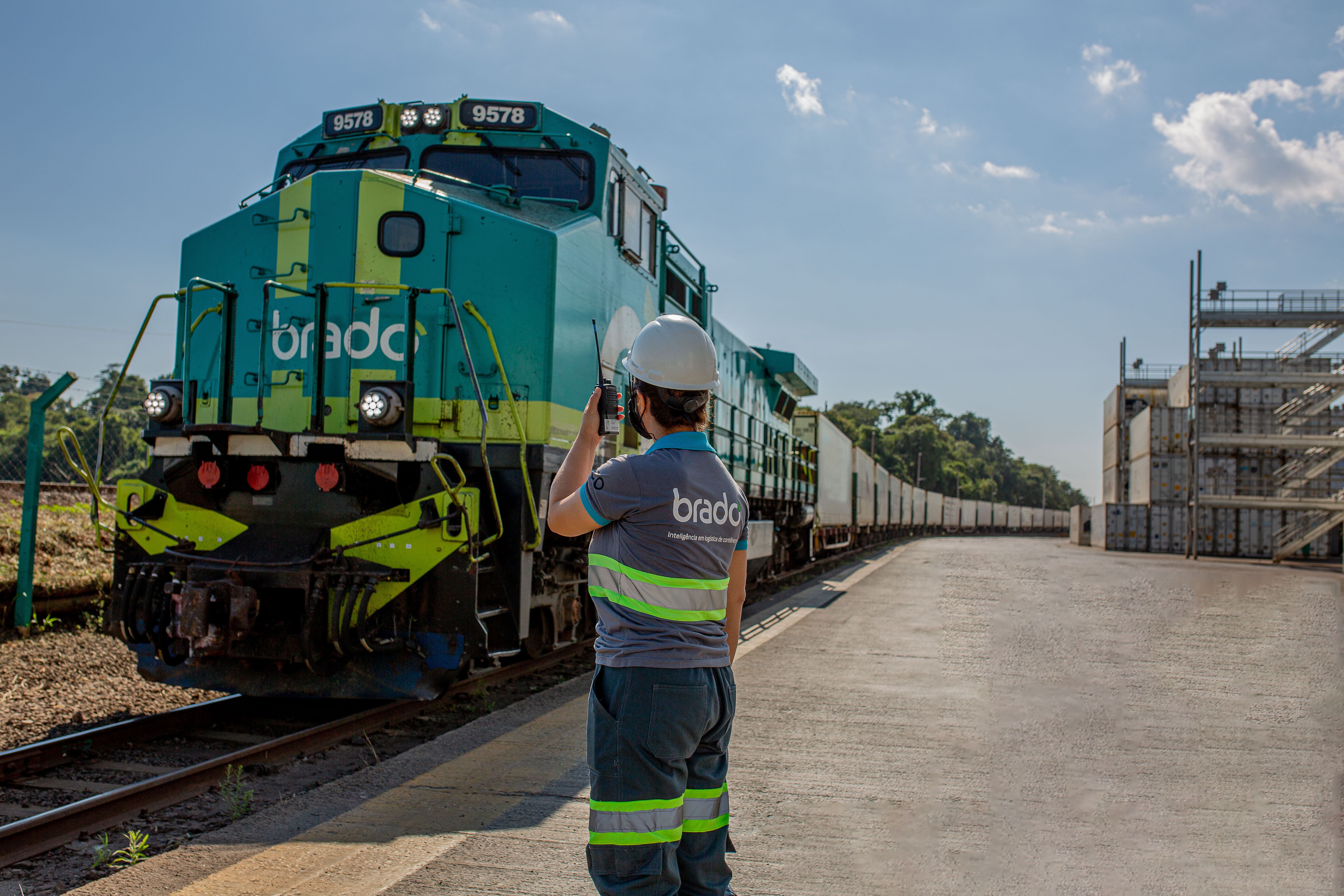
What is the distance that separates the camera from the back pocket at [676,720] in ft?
6.78

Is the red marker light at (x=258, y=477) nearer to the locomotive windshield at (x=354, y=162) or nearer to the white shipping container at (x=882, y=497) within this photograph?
the locomotive windshield at (x=354, y=162)

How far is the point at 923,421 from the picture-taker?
103 meters

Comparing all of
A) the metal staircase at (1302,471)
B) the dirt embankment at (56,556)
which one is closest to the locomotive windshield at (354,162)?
the dirt embankment at (56,556)

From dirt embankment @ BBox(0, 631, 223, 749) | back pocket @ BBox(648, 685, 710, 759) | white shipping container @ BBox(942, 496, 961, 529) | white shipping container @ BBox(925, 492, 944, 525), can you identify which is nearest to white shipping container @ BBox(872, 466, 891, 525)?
white shipping container @ BBox(925, 492, 944, 525)

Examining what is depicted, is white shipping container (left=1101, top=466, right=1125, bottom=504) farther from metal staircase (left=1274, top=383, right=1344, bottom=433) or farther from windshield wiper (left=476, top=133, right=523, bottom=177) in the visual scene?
windshield wiper (left=476, top=133, right=523, bottom=177)

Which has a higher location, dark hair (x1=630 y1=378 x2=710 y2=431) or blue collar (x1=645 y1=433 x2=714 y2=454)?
dark hair (x1=630 y1=378 x2=710 y2=431)

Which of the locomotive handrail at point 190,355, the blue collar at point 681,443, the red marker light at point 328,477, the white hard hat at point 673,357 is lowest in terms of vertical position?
the red marker light at point 328,477

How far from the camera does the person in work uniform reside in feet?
6.79

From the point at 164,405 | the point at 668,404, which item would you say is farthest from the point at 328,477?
the point at 668,404

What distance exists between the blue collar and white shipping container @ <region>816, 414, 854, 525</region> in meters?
16.6

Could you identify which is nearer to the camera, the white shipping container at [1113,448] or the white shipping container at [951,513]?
the white shipping container at [1113,448]

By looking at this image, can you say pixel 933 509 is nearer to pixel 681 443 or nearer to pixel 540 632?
pixel 540 632

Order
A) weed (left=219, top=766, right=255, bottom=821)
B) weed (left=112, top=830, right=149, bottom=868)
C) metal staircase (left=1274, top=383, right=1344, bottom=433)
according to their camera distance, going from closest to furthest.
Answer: weed (left=112, top=830, right=149, bottom=868) → weed (left=219, top=766, right=255, bottom=821) → metal staircase (left=1274, top=383, right=1344, bottom=433)

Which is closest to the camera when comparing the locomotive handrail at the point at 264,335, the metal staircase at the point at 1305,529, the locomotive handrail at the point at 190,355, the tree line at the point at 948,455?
the locomotive handrail at the point at 264,335
